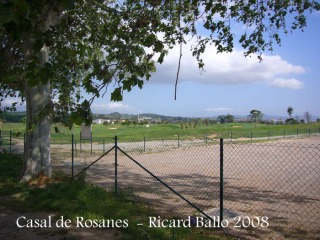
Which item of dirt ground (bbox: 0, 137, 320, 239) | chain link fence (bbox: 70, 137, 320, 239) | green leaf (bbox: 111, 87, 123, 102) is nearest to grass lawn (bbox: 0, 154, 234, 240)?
dirt ground (bbox: 0, 137, 320, 239)

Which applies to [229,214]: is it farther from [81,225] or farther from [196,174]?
[196,174]

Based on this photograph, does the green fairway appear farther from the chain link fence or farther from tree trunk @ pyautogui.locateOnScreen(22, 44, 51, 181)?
tree trunk @ pyautogui.locateOnScreen(22, 44, 51, 181)

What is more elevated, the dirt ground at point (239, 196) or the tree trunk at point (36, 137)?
the tree trunk at point (36, 137)

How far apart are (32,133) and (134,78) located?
25.5ft

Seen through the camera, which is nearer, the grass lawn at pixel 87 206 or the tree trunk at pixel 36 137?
the grass lawn at pixel 87 206

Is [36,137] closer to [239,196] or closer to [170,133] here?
[239,196]

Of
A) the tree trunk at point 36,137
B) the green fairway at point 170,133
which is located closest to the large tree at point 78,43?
the tree trunk at point 36,137

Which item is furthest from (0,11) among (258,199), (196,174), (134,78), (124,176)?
(196,174)

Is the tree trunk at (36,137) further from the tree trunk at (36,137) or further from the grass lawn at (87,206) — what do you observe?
the grass lawn at (87,206)

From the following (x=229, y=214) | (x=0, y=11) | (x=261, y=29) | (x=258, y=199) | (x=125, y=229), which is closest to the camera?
(x=0, y=11)

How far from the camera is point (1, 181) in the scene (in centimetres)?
1081

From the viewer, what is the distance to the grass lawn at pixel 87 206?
5.95 meters

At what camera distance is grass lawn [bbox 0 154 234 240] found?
5.95m

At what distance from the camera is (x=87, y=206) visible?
23.9ft
